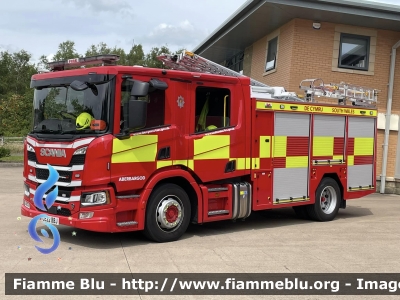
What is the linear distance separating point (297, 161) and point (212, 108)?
2.28 metres

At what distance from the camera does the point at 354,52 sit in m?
14.3

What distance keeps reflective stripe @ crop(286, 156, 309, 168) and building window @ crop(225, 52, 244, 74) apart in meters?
10.1

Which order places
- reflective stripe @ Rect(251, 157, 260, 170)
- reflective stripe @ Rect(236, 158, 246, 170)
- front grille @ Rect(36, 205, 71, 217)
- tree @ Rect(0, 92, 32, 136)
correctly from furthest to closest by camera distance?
tree @ Rect(0, 92, 32, 136) → reflective stripe @ Rect(251, 157, 260, 170) → reflective stripe @ Rect(236, 158, 246, 170) → front grille @ Rect(36, 205, 71, 217)

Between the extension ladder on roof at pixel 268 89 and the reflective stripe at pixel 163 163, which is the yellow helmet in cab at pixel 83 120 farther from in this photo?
the extension ladder on roof at pixel 268 89

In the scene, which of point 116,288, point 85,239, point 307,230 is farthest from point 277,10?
point 116,288

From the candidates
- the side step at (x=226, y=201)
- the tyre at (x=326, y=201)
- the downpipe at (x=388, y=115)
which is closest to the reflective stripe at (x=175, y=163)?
the side step at (x=226, y=201)

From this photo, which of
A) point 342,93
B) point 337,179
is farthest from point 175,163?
point 342,93

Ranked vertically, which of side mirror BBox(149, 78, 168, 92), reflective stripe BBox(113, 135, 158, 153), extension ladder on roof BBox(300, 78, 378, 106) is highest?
extension ladder on roof BBox(300, 78, 378, 106)

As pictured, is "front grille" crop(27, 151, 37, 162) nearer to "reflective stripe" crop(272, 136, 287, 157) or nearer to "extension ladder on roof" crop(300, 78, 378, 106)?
"reflective stripe" crop(272, 136, 287, 157)

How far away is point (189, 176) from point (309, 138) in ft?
10.0

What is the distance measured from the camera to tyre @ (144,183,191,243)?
6.98 metres

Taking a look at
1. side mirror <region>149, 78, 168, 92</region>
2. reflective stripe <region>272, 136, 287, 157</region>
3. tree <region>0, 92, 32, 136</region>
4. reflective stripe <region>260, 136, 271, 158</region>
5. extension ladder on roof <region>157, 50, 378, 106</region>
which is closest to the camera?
side mirror <region>149, 78, 168, 92</region>

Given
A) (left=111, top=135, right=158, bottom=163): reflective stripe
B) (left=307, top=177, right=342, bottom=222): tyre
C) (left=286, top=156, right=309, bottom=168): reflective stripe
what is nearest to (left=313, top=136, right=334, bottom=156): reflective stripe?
(left=286, top=156, right=309, bottom=168): reflective stripe

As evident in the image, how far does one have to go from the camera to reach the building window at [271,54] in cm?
1496
